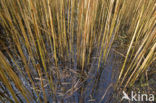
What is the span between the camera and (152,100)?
0.99m

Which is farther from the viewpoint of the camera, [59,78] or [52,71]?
[52,71]

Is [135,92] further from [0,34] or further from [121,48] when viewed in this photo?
[0,34]

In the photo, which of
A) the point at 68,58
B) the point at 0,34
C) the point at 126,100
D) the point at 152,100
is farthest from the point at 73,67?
the point at 0,34

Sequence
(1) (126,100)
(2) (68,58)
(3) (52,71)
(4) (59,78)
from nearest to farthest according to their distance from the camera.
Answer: (1) (126,100), (4) (59,78), (3) (52,71), (2) (68,58)

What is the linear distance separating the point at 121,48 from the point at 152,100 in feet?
2.64

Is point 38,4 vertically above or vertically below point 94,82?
above

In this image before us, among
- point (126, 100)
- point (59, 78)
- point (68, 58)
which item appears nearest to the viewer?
point (126, 100)

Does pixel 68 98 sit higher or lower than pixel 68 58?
lower

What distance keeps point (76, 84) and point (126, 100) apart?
45 cm

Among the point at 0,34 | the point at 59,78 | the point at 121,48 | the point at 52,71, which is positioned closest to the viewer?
the point at 59,78

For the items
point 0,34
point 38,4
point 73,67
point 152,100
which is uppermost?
point 38,4

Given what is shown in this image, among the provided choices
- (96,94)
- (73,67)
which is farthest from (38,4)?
(96,94)

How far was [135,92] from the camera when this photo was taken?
103cm

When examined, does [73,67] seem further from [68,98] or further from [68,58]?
[68,98]
